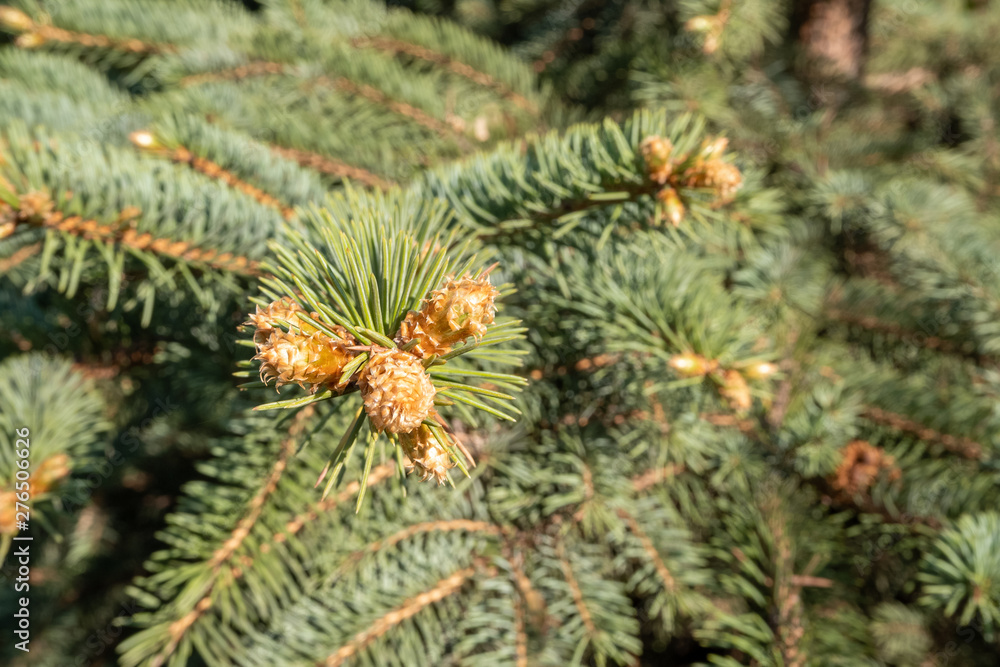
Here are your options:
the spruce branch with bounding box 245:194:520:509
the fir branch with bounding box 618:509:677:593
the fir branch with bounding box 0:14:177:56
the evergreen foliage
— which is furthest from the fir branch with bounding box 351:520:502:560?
the fir branch with bounding box 0:14:177:56

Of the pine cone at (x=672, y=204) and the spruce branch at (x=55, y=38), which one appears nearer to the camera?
the pine cone at (x=672, y=204)

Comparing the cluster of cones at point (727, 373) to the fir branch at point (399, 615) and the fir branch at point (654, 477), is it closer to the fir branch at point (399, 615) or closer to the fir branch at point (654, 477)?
the fir branch at point (654, 477)

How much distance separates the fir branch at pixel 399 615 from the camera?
1.86ft

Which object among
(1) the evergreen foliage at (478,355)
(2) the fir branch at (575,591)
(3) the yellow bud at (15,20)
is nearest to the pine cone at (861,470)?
(1) the evergreen foliage at (478,355)

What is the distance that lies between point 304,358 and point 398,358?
5 cm

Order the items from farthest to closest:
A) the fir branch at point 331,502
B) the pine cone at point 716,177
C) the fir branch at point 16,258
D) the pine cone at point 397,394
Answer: the fir branch at point 16,258 → the fir branch at point 331,502 → the pine cone at point 716,177 → the pine cone at point 397,394

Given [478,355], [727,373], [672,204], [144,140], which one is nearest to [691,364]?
[727,373]

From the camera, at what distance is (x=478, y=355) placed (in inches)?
14.1

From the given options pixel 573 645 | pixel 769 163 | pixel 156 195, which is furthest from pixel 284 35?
pixel 573 645

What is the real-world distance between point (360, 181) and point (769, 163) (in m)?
0.65

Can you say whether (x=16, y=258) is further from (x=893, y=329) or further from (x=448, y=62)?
(x=893, y=329)

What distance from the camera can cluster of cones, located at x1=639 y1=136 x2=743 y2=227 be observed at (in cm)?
48

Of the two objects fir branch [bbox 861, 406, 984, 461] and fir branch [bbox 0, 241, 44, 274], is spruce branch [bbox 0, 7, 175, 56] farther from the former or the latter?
fir branch [bbox 861, 406, 984, 461]

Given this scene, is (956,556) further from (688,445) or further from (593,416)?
(593,416)
